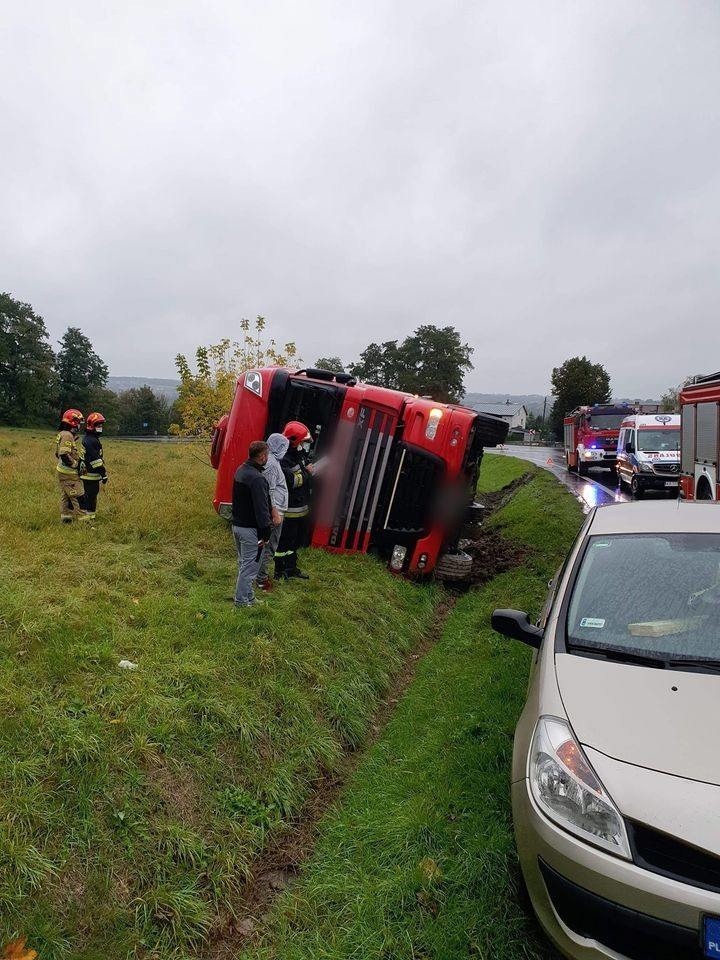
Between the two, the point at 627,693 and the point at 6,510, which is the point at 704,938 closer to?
the point at 627,693

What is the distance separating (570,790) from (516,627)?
1029 mm

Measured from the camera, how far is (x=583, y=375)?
61.2 m

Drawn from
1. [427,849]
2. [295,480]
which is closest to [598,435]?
[295,480]

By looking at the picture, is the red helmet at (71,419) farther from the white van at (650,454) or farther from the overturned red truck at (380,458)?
the white van at (650,454)

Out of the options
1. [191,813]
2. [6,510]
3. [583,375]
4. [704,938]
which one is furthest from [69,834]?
[583,375]

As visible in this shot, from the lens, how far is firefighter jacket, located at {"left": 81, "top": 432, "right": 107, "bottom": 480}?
327 inches

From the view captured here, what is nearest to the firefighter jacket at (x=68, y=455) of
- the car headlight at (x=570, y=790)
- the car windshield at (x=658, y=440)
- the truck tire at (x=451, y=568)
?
the truck tire at (x=451, y=568)

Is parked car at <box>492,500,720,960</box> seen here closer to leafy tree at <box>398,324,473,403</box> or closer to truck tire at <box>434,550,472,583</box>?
truck tire at <box>434,550,472,583</box>

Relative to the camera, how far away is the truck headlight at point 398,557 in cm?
771

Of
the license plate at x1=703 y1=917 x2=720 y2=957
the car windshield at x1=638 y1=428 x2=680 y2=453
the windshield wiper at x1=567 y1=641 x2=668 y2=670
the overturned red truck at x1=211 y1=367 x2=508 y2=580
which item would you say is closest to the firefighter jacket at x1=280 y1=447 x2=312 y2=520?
the overturned red truck at x1=211 y1=367 x2=508 y2=580

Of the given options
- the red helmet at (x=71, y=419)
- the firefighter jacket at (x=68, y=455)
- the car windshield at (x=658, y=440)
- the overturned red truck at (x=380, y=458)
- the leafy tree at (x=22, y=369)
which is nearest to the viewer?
the overturned red truck at (x=380, y=458)

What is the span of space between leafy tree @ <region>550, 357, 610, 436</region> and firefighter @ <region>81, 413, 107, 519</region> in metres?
58.7

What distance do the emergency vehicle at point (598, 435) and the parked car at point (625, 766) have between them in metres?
20.5

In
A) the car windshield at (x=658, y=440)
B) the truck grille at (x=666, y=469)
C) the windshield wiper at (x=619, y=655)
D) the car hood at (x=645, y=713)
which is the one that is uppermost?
the car windshield at (x=658, y=440)
